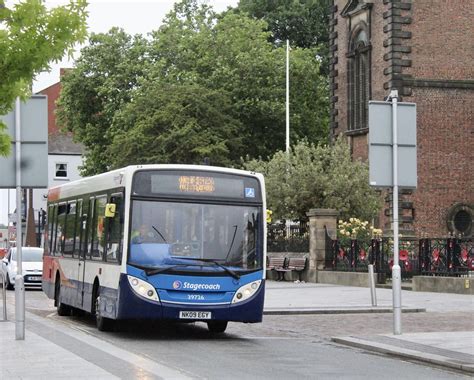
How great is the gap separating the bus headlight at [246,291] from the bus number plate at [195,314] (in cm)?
49

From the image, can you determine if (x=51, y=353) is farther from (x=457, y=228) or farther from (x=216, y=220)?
Result: (x=457, y=228)

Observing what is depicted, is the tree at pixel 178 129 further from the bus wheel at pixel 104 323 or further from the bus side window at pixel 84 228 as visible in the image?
the bus wheel at pixel 104 323

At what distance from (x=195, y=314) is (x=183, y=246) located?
1.11 metres

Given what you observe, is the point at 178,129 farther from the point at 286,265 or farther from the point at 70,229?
the point at 70,229

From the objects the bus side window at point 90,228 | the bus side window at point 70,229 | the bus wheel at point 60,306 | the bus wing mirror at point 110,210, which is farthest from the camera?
the bus wheel at point 60,306

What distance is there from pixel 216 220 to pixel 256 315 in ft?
5.57

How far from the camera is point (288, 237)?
46.7 metres

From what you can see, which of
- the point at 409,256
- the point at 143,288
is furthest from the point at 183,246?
the point at 409,256

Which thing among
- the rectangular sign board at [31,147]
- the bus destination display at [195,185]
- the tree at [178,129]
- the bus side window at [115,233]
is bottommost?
the bus side window at [115,233]

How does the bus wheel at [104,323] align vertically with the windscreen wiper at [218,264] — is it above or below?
below

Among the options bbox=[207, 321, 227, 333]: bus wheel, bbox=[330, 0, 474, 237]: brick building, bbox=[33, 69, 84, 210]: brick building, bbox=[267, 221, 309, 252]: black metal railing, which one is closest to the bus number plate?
bbox=[207, 321, 227, 333]: bus wheel

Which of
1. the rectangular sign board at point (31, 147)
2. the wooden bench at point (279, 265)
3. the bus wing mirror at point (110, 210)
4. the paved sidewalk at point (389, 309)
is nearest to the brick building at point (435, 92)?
the wooden bench at point (279, 265)

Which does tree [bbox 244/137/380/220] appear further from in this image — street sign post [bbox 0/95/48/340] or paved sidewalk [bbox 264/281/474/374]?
street sign post [bbox 0/95/48/340]

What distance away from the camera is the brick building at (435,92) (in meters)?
50.1
